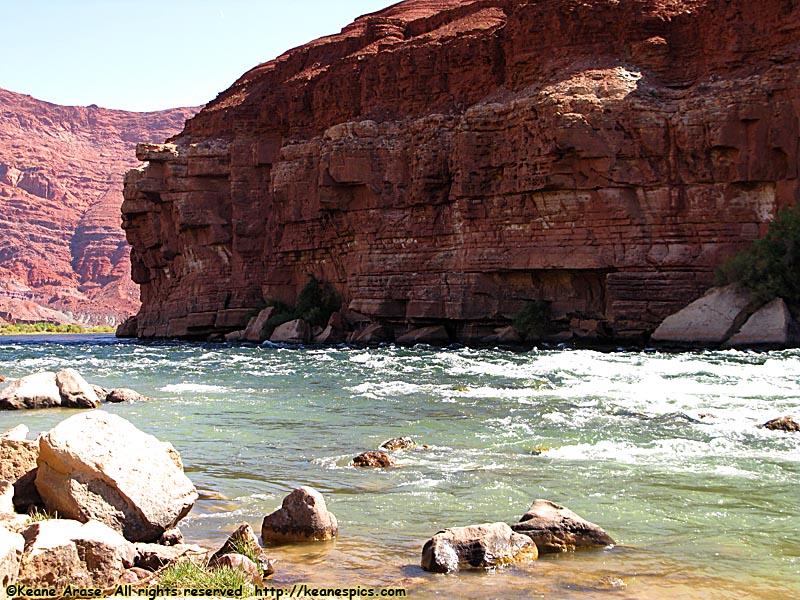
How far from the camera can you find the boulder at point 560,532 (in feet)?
23.0

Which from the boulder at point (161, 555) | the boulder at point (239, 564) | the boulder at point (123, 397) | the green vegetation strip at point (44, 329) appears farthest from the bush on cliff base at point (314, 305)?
the green vegetation strip at point (44, 329)

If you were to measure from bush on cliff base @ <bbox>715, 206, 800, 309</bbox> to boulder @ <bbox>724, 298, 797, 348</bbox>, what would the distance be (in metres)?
0.51

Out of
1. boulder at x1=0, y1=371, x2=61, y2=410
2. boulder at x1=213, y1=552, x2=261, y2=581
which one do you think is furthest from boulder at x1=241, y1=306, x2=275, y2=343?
boulder at x1=213, y1=552, x2=261, y2=581

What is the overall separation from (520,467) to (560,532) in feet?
10.8

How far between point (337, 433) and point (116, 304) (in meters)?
164

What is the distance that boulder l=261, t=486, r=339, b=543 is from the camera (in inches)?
293

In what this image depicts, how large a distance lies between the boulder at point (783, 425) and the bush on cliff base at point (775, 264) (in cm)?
1855

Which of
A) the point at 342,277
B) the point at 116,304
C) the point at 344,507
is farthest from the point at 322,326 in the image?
the point at 116,304

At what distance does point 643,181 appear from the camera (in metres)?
35.3

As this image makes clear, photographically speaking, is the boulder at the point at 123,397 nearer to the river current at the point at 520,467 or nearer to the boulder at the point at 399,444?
the river current at the point at 520,467

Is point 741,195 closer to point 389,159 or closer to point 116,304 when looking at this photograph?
point 389,159

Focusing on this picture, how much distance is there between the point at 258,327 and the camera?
5138 centimetres

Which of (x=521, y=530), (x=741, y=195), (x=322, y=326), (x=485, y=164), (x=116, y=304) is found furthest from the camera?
(x=116, y=304)

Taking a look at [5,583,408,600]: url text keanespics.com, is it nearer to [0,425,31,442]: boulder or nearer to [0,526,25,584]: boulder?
[0,526,25,584]: boulder
